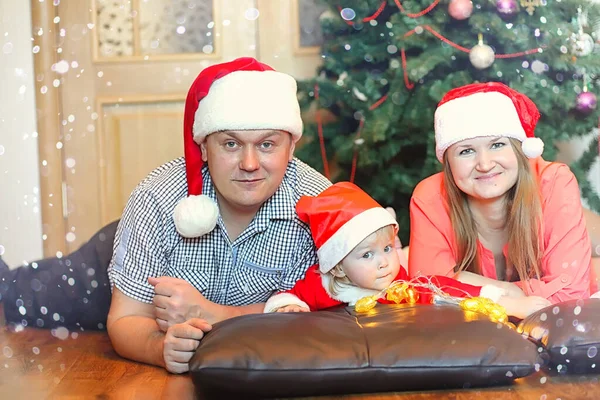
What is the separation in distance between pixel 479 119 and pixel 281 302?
604 mm

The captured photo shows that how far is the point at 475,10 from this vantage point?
247cm

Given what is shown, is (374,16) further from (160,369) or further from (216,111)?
(160,369)

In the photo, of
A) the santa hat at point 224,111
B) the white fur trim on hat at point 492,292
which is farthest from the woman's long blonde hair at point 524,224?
the santa hat at point 224,111

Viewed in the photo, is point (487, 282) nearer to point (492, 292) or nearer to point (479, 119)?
point (492, 292)

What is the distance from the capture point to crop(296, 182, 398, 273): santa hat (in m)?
1.64

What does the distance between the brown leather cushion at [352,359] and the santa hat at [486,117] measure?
0.52 m

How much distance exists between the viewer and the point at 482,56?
236 centimetres

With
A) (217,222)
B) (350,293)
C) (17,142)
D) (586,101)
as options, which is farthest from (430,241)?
(17,142)

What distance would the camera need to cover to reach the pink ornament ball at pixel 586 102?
2.47m

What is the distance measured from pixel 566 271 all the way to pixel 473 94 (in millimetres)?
452

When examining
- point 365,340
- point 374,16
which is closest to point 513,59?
point 374,16

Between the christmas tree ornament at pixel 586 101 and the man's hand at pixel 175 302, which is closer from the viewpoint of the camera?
the man's hand at pixel 175 302

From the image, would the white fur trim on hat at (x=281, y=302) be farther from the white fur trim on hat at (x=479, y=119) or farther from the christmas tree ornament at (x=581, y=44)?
the christmas tree ornament at (x=581, y=44)

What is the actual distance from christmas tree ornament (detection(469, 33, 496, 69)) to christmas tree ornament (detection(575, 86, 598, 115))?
13.0 inches
